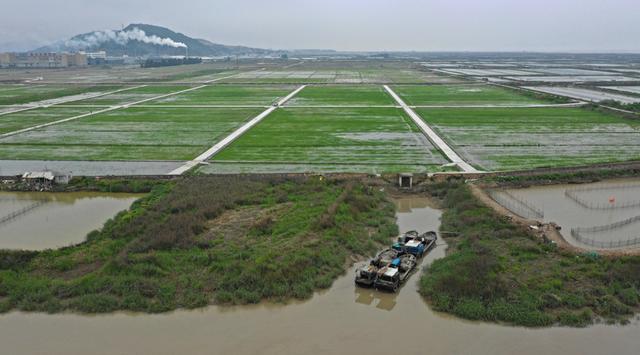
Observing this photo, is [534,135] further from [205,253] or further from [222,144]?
[205,253]

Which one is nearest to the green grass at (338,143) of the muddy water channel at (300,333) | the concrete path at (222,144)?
the concrete path at (222,144)

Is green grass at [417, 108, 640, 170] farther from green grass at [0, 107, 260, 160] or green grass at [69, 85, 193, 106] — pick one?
green grass at [69, 85, 193, 106]

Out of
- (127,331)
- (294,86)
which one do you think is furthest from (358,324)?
(294,86)

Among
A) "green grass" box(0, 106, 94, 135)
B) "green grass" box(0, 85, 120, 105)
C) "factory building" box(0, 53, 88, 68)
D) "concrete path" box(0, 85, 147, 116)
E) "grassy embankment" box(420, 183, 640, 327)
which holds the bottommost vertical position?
"grassy embankment" box(420, 183, 640, 327)

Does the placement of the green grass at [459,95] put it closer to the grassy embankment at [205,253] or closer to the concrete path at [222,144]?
the concrete path at [222,144]

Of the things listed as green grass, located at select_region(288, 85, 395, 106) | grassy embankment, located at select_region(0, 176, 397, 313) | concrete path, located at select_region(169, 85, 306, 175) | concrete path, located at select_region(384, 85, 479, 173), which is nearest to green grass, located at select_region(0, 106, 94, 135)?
concrete path, located at select_region(169, 85, 306, 175)

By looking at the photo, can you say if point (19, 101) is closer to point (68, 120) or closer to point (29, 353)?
point (68, 120)
